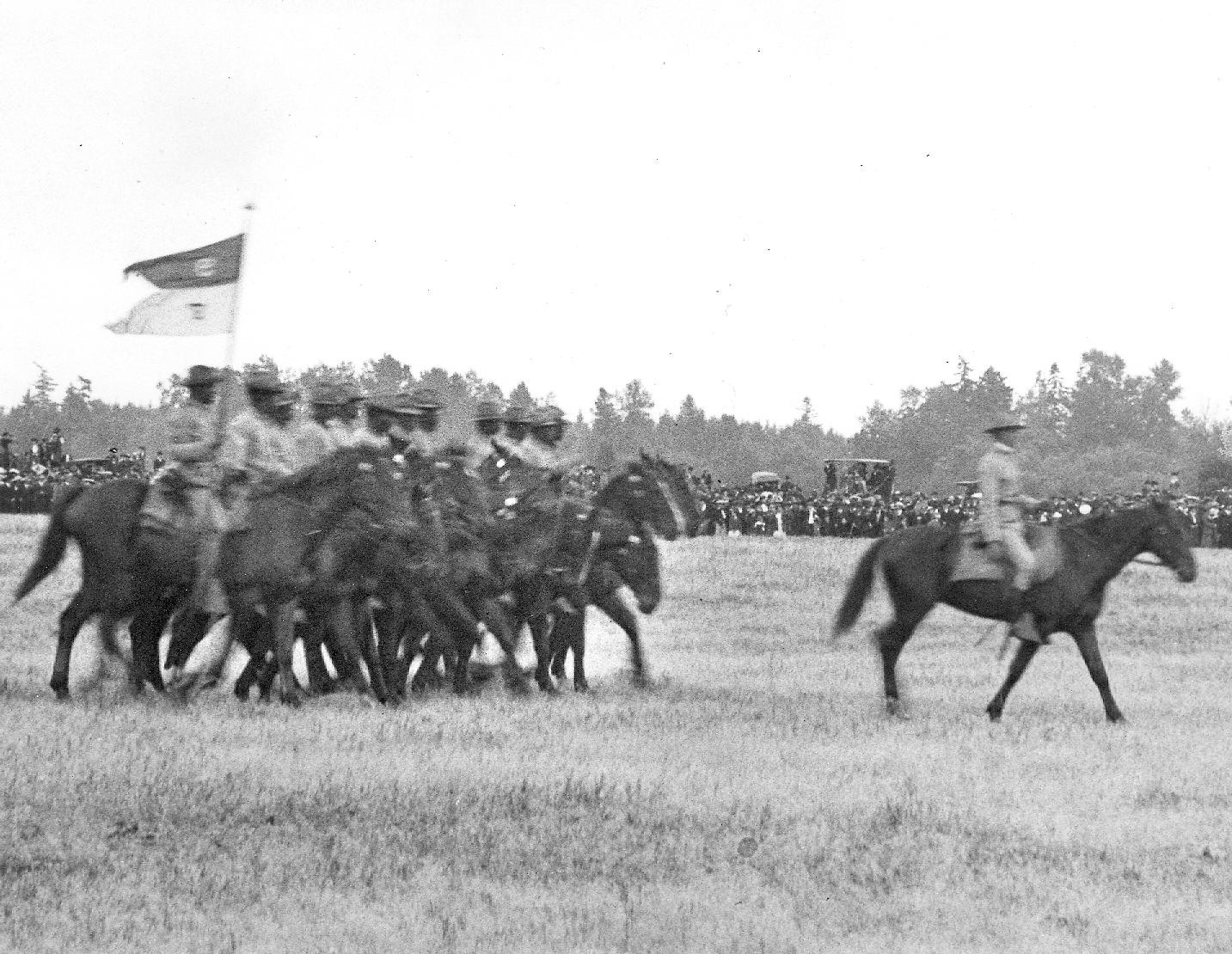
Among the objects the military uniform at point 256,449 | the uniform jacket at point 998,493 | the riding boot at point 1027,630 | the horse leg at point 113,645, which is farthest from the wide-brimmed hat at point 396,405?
the riding boot at point 1027,630

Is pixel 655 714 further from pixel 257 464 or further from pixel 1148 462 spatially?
pixel 1148 462

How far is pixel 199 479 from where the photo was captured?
54.4 feet

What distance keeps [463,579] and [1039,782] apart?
627 cm

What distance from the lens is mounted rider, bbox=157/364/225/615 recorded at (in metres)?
16.5

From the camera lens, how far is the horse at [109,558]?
1636 centimetres

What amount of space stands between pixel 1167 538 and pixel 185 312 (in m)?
9.07

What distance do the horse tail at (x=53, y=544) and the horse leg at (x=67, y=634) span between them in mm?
500

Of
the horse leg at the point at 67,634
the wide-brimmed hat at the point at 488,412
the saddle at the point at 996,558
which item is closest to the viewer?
the horse leg at the point at 67,634

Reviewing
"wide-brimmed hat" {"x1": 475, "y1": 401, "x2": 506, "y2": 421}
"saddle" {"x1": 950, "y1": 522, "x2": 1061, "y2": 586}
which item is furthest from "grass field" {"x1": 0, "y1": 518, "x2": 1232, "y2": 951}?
"wide-brimmed hat" {"x1": 475, "y1": 401, "x2": 506, "y2": 421}

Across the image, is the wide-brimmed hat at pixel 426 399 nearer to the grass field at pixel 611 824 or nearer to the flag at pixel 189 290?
the flag at pixel 189 290

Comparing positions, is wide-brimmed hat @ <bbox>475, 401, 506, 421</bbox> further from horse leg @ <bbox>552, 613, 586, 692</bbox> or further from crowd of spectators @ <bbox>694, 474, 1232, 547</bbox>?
crowd of spectators @ <bbox>694, 474, 1232, 547</bbox>

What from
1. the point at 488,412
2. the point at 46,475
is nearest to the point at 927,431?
the point at 46,475

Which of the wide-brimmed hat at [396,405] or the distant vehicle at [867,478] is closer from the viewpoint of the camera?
the wide-brimmed hat at [396,405]

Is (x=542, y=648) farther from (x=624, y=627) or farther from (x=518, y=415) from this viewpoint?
(x=518, y=415)
